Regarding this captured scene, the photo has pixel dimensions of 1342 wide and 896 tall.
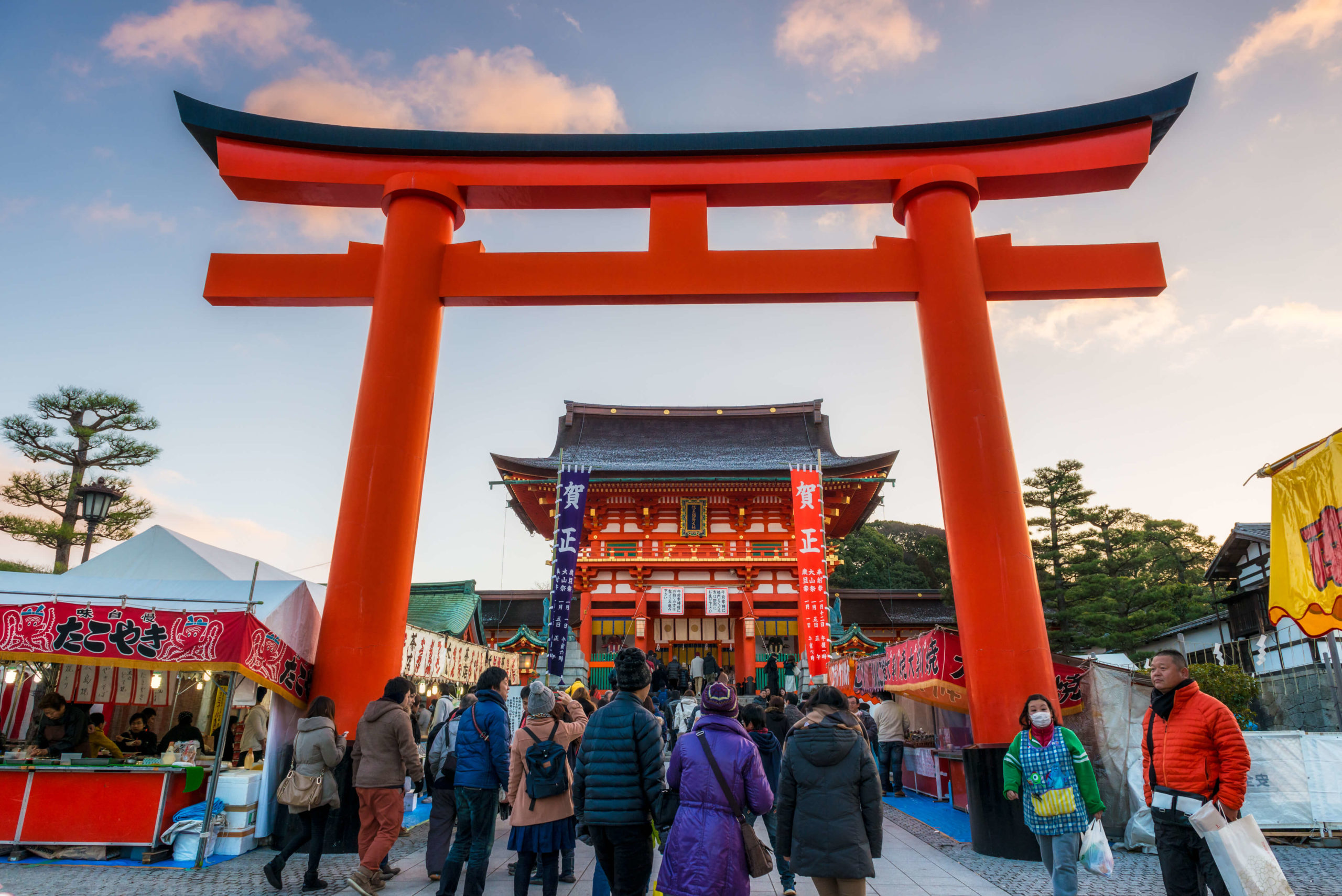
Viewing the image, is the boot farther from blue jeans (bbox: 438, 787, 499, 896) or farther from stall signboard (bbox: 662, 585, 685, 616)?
stall signboard (bbox: 662, 585, 685, 616)

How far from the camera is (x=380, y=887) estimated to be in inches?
203

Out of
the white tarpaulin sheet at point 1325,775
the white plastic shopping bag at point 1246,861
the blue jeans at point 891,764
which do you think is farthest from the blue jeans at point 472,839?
the blue jeans at point 891,764

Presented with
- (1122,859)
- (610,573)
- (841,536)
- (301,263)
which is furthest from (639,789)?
(841,536)

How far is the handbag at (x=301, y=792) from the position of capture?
5.12 metres

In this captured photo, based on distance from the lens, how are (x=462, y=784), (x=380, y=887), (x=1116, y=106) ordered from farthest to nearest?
(x=1116, y=106), (x=380, y=887), (x=462, y=784)

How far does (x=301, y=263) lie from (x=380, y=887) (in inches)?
236

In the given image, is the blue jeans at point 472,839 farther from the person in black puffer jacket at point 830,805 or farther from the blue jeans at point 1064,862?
the blue jeans at point 1064,862

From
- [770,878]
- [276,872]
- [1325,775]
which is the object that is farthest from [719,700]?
[1325,775]

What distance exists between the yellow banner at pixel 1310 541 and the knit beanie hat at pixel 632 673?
483 centimetres

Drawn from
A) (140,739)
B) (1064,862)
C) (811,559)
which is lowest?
(1064,862)

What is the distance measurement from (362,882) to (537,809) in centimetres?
171

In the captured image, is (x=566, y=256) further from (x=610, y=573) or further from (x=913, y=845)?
(x=610, y=573)

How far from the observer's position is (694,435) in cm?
2584

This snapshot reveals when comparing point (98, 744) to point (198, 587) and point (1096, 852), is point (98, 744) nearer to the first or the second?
point (198, 587)
